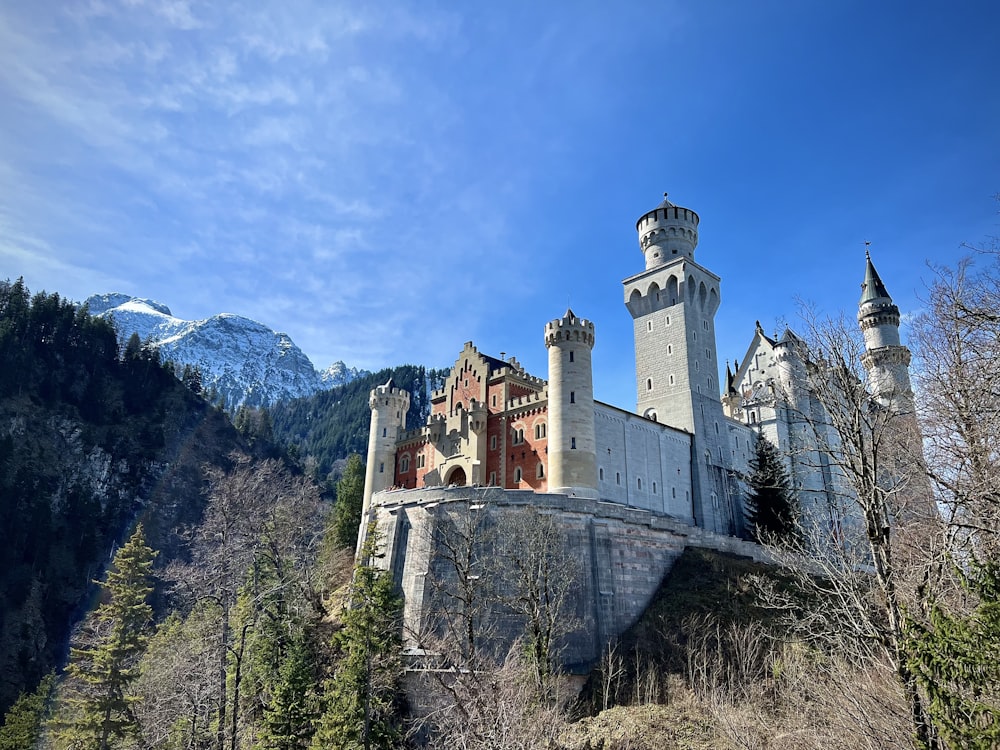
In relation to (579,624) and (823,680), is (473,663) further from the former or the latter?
(823,680)

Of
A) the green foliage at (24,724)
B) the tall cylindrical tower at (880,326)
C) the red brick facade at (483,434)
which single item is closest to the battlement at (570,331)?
the red brick facade at (483,434)

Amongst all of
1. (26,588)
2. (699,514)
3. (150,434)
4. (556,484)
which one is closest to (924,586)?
(556,484)

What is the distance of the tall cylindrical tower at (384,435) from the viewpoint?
58344mm

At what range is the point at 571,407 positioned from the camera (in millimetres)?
46531

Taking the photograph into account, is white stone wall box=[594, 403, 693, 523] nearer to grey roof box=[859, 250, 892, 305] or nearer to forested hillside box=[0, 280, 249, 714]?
grey roof box=[859, 250, 892, 305]

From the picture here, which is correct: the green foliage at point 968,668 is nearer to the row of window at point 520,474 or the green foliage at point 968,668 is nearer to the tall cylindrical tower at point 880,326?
the row of window at point 520,474

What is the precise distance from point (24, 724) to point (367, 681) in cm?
3474

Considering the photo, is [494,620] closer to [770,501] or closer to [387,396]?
[770,501]

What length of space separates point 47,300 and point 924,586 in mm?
127793

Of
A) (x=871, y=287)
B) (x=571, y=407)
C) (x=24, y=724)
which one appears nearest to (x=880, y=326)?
(x=871, y=287)

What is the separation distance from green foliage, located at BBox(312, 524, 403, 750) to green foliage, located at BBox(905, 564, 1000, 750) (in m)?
Result: 20.8

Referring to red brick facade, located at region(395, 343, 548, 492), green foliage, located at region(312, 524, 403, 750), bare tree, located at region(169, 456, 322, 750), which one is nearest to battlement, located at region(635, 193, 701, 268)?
red brick facade, located at region(395, 343, 548, 492)

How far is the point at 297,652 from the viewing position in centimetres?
3133

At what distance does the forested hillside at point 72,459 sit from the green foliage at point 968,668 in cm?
7252
